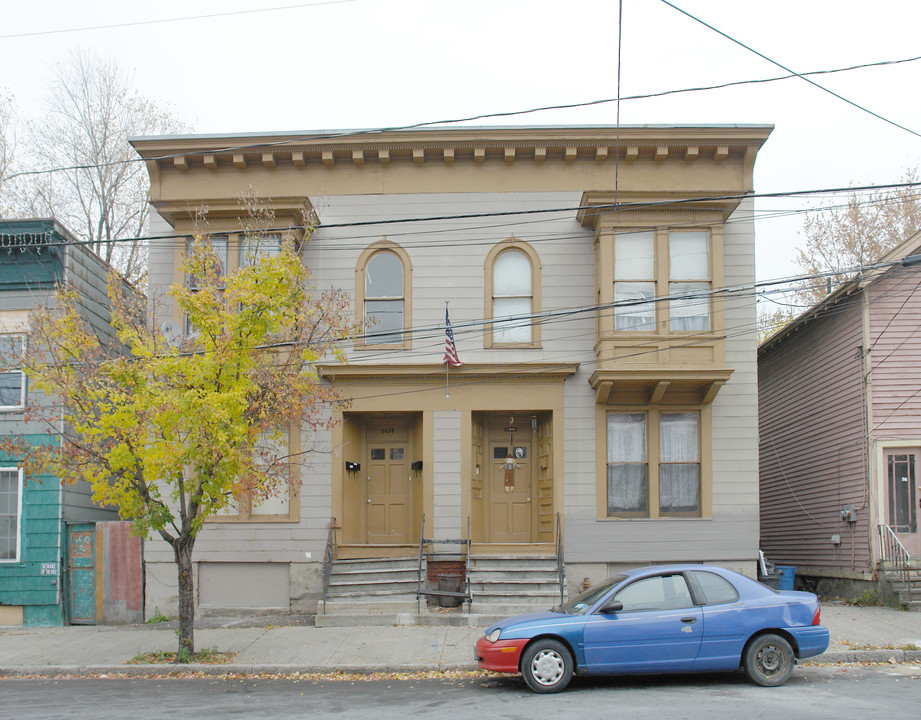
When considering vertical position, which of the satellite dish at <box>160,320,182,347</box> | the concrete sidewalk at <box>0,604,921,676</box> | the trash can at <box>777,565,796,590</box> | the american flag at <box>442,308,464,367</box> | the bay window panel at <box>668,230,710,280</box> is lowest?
the concrete sidewalk at <box>0,604,921,676</box>

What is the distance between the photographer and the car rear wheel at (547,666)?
10609mm

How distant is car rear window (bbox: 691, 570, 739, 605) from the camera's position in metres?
10.8

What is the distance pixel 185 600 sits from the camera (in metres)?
13.2

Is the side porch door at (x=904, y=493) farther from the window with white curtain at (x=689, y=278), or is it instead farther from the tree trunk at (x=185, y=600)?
the tree trunk at (x=185, y=600)

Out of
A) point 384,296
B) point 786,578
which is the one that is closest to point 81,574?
point 384,296

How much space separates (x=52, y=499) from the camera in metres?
17.3

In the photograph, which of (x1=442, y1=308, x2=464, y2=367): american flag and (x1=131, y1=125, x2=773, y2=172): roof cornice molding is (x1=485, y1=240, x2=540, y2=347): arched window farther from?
(x1=131, y1=125, x2=773, y2=172): roof cornice molding

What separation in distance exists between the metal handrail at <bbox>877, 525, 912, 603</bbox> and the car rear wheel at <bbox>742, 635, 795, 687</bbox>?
7.35 m

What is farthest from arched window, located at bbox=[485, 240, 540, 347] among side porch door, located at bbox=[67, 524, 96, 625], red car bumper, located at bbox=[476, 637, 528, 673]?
side porch door, located at bbox=[67, 524, 96, 625]

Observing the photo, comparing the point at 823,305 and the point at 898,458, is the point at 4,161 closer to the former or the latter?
the point at 823,305

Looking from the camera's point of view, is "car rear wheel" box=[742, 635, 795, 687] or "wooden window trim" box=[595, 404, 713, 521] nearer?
"car rear wheel" box=[742, 635, 795, 687]

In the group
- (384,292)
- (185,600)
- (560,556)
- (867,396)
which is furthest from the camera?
(867,396)

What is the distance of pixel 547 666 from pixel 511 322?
824cm

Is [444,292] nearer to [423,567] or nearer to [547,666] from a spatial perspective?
[423,567]
